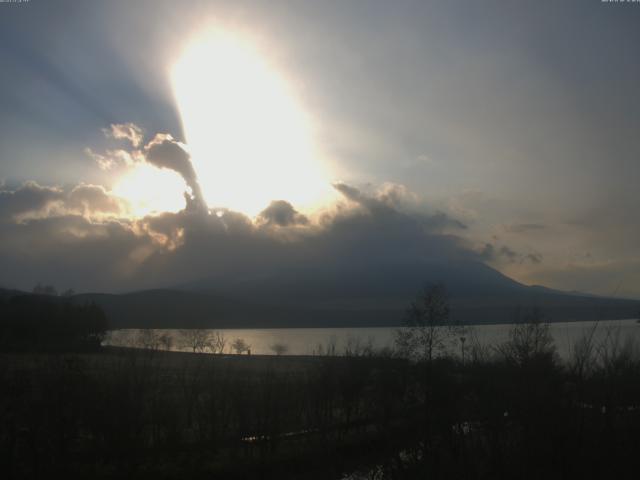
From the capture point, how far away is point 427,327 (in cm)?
3850

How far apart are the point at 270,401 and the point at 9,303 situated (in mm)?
75873

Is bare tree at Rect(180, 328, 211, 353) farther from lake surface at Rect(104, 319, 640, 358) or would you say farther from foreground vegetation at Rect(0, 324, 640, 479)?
foreground vegetation at Rect(0, 324, 640, 479)

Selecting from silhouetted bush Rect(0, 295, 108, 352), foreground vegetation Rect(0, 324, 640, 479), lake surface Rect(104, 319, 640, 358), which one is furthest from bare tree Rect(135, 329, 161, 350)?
foreground vegetation Rect(0, 324, 640, 479)

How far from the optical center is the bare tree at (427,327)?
36.7m

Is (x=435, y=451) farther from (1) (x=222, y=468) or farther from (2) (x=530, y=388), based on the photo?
(1) (x=222, y=468)

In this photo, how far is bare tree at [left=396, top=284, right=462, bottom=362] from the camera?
36.7m

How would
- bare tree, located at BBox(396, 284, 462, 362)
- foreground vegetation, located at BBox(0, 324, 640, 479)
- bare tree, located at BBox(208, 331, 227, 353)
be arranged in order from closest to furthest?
foreground vegetation, located at BBox(0, 324, 640, 479) < bare tree, located at BBox(396, 284, 462, 362) < bare tree, located at BBox(208, 331, 227, 353)

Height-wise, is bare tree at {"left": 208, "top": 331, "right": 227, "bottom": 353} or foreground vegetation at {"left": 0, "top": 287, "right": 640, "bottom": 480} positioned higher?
foreground vegetation at {"left": 0, "top": 287, "right": 640, "bottom": 480}

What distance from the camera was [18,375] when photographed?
19.3 metres

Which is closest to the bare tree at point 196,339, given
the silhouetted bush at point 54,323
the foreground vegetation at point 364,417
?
the silhouetted bush at point 54,323

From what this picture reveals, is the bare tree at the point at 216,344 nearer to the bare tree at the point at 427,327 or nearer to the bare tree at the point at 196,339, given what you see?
the bare tree at the point at 196,339

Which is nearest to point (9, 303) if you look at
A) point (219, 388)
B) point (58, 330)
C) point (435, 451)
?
point (58, 330)

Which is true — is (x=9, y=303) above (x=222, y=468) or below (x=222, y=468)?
above

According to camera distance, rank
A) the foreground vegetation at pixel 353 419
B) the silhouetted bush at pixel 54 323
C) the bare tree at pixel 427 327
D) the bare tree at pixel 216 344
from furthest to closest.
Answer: the bare tree at pixel 216 344 → the silhouetted bush at pixel 54 323 → the bare tree at pixel 427 327 → the foreground vegetation at pixel 353 419
